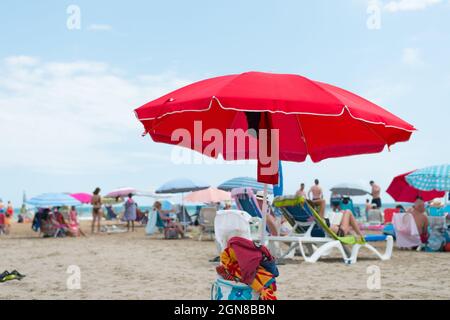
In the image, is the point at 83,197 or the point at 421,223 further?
the point at 83,197

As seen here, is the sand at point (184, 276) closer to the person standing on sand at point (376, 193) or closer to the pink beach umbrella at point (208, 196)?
the pink beach umbrella at point (208, 196)

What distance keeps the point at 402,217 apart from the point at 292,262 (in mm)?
4629

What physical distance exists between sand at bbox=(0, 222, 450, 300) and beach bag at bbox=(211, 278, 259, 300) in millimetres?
2123

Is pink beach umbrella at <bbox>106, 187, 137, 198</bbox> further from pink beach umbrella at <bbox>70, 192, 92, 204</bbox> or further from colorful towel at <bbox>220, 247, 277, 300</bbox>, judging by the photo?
colorful towel at <bbox>220, 247, 277, 300</bbox>

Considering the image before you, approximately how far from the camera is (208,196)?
19703mm

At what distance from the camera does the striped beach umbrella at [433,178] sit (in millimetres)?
12492

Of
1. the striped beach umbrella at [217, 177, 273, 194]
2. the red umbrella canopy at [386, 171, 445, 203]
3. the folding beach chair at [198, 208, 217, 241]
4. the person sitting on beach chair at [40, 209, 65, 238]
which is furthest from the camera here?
the person sitting on beach chair at [40, 209, 65, 238]

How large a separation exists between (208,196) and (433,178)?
350 inches

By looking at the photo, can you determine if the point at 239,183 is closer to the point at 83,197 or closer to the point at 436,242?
the point at 436,242

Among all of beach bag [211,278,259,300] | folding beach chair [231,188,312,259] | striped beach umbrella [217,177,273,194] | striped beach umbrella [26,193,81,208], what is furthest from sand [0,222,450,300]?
striped beach umbrella [26,193,81,208]

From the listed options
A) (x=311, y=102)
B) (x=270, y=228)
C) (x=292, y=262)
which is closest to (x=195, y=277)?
(x=292, y=262)

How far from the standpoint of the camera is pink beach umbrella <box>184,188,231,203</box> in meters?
19.5

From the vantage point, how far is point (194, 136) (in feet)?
17.4

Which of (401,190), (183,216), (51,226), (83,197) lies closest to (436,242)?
(401,190)
